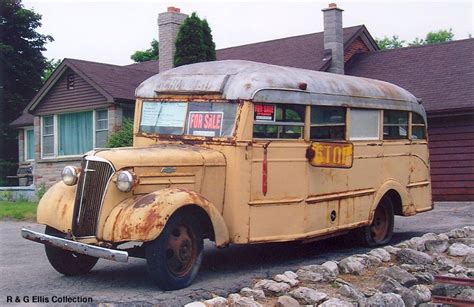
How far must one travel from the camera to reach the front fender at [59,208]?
7.95 m

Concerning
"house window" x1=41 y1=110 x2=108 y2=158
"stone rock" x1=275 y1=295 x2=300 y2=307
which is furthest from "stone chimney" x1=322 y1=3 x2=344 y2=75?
"stone rock" x1=275 y1=295 x2=300 y2=307

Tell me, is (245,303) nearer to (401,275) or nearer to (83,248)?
(83,248)

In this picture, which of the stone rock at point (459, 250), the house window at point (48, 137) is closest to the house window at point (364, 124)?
the stone rock at point (459, 250)

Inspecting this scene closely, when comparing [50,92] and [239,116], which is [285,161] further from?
[50,92]

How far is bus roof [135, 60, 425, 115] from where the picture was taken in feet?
28.9

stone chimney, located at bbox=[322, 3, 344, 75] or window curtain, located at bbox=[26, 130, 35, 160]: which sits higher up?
stone chimney, located at bbox=[322, 3, 344, 75]

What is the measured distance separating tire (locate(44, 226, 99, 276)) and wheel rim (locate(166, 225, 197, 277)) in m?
1.35

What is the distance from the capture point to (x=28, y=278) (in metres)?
8.47

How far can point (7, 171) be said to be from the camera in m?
29.3

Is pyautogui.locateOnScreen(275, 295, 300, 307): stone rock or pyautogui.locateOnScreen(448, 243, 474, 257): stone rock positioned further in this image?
pyautogui.locateOnScreen(448, 243, 474, 257): stone rock

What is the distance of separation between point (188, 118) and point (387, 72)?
13580 mm

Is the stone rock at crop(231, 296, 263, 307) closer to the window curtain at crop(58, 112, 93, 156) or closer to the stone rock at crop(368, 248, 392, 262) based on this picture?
the stone rock at crop(368, 248, 392, 262)

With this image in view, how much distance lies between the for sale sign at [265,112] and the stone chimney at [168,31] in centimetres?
1386

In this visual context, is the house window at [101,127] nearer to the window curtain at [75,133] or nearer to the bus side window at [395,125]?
the window curtain at [75,133]
